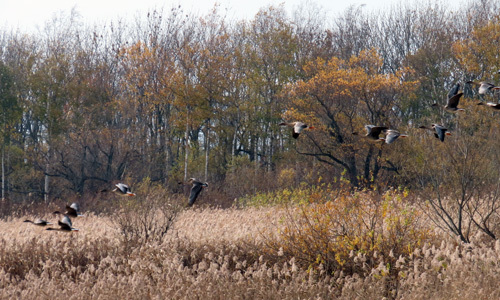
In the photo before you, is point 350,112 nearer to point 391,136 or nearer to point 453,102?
point 453,102

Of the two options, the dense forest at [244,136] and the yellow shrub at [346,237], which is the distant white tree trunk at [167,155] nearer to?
the dense forest at [244,136]

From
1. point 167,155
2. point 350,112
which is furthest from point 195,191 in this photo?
point 167,155

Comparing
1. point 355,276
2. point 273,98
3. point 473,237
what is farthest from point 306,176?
point 355,276

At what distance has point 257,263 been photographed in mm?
8930

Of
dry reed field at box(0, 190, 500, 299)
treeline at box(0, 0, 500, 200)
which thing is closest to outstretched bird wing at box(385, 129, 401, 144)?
dry reed field at box(0, 190, 500, 299)

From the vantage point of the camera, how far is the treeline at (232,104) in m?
22.3

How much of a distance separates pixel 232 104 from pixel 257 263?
1987 centimetres

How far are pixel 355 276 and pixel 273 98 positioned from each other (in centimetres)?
2178

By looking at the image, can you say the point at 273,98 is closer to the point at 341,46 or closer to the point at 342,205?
the point at 341,46

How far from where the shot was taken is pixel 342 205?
9430mm

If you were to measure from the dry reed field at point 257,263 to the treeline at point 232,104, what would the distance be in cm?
1057

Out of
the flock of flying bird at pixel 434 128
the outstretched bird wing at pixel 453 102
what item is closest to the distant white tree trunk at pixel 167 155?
the flock of flying bird at pixel 434 128

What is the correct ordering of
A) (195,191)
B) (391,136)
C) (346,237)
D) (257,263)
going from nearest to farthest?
1. (391,136)
2. (195,191)
3. (346,237)
4. (257,263)

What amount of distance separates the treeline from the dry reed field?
10.6 meters
